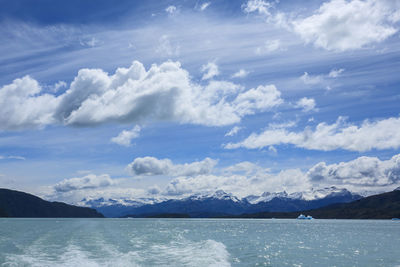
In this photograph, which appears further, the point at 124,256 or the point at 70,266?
the point at 124,256

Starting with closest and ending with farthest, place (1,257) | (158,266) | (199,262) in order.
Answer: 1. (158,266)
2. (199,262)
3. (1,257)

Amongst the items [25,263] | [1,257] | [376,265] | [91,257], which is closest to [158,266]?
[91,257]

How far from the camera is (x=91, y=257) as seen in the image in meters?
52.4

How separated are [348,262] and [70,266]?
123 feet

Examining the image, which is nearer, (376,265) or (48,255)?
(376,265)

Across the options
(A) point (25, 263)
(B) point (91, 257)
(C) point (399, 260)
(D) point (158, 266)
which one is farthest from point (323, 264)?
(A) point (25, 263)

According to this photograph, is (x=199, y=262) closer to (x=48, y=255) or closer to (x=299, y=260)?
(x=299, y=260)

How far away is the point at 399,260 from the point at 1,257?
56956mm

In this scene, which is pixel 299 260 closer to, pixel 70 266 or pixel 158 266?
pixel 158 266

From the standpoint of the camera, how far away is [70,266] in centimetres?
4509

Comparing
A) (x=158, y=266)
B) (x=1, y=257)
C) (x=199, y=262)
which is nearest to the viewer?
(x=158, y=266)

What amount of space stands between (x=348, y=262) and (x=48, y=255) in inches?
1720

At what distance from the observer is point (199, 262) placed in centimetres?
4747

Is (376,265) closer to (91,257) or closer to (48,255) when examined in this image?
(91,257)
